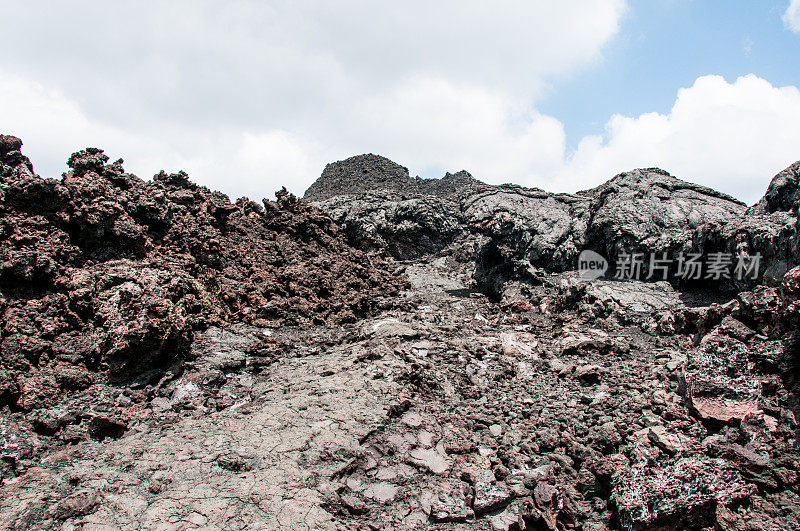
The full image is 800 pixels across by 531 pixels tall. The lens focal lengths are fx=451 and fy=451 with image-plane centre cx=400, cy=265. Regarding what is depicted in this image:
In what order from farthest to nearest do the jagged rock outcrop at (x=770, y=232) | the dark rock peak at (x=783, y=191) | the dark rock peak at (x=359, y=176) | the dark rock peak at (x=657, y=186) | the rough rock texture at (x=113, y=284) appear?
the dark rock peak at (x=359, y=176)
the dark rock peak at (x=657, y=186)
the dark rock peak at (x=783, y=191)
the jagged rock outcrop at (x=770, y=232)
the rough rock texture at (x=113, y=284)

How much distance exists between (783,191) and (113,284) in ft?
39.5

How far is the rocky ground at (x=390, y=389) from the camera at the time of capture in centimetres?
401

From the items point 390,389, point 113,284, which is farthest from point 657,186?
point 113,284

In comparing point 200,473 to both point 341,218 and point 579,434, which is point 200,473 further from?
point 341,218

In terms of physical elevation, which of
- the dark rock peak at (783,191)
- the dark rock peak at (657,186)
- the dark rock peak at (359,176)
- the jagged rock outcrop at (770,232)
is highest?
the dark rock peak at (359,176)

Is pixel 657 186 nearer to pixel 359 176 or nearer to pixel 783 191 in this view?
pixel 783 191

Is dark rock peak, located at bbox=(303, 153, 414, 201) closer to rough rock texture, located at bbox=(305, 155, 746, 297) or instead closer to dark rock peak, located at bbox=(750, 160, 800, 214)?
rough rock texture, located at bbox=(305, 155, 746, 297)

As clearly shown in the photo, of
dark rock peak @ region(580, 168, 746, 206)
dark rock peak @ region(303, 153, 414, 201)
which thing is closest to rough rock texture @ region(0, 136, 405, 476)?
dark rock peak @ region(580, 168, 746, 206)

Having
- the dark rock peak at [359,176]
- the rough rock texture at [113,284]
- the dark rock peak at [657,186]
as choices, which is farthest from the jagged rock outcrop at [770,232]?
the dark rock peak at [359,176]

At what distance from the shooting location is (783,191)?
8695mm

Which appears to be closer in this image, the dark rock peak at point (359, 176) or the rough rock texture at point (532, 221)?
the rough rock texture at point (532, 221)

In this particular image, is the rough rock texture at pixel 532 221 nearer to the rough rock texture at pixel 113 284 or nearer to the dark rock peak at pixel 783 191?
the dark rock peak at pixel 783 191

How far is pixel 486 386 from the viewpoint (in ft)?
21.4

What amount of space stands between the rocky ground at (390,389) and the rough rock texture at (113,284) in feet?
0.13
